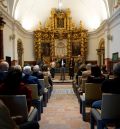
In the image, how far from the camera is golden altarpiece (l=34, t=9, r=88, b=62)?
25.2 meters

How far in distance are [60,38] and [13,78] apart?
21.0m

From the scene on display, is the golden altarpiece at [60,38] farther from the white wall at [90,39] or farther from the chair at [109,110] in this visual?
the chair at [109,110]

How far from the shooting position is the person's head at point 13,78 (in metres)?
4.48

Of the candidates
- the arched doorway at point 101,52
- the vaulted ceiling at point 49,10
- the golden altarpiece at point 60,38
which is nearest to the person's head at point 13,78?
the arched doorway at point 101,52

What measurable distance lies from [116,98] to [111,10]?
50.8ft

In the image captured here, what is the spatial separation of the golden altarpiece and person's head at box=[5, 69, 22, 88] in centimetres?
2052

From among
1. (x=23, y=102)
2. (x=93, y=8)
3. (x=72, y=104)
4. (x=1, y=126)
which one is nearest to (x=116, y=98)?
(x=23, y=102)

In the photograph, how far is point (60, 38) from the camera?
25406 millimetres

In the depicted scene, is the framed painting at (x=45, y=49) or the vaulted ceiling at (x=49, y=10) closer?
the vaulted ceiling at (x=49, y=10)

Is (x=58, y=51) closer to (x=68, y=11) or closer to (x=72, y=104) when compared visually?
(x=68, y=11)

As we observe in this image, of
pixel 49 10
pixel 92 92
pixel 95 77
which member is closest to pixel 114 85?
pixel 92 92

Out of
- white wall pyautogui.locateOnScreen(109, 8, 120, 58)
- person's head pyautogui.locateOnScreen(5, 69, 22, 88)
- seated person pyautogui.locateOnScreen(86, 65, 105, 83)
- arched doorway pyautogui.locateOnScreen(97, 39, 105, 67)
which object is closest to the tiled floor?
seated person pyautogui.locateOnScreen(86, 65, 105, 83)

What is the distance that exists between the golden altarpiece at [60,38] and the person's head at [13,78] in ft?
67.3

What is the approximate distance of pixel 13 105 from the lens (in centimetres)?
435
